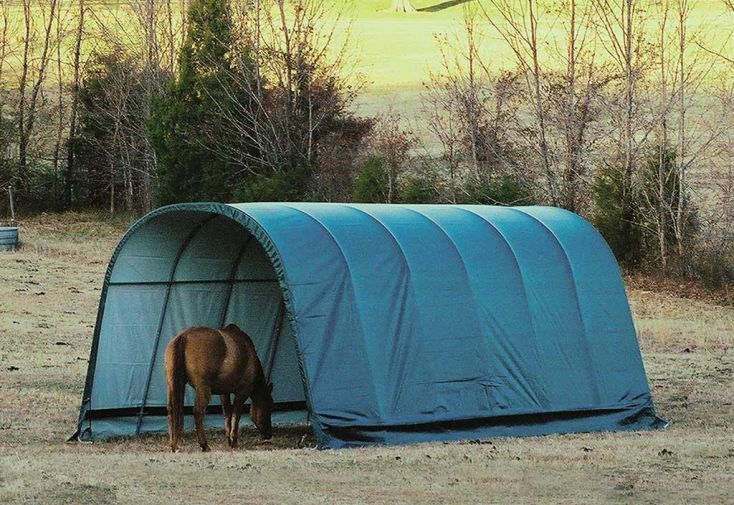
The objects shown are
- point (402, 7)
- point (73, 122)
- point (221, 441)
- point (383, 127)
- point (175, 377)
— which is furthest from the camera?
point (402, 7)

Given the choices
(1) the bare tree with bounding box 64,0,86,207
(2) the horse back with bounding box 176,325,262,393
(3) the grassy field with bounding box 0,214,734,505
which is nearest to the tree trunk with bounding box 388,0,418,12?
(1) the bare tree with bounding box 64,0,86,207

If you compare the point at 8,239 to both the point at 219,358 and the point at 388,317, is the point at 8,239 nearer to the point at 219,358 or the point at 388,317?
the point at 219,358

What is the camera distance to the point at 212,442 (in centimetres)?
1452

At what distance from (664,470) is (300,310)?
403cm

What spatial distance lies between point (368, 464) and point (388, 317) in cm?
264

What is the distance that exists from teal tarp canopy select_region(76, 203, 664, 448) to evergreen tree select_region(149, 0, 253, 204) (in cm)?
2790

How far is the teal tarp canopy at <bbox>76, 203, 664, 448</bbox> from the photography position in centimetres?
1300

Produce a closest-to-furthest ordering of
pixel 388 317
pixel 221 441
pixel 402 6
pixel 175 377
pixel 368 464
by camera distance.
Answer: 1. pixel 368 464
2. pixel 175 377
3. pixel 388 317
4. pixel 221 441
5. pixel 402 6

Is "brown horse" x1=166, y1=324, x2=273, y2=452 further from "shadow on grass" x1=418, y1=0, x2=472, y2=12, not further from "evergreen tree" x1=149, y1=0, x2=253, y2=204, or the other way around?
"shadow on grass" x1=418, y1=0, x2=472, y2=12

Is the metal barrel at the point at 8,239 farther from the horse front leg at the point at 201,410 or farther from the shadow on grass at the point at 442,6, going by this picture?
the shadow on grass at the point at 442,6

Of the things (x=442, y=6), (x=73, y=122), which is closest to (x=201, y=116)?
(x=73, y=122)

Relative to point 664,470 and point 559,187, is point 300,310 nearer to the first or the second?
point 664,470

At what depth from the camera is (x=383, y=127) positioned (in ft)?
140

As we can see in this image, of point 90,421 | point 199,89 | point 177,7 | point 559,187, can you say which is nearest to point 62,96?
point 177,7
